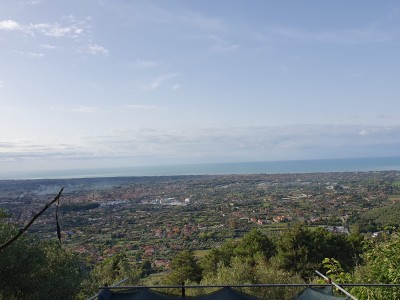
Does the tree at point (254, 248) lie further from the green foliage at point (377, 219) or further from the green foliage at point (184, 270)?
the green foliage at point (377, 219)

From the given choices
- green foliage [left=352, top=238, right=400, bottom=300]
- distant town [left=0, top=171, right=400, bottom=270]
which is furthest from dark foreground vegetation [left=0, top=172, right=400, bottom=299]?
distant town [left=0, top=171, right=400, bottom=270]

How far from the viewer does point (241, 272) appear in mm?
13305

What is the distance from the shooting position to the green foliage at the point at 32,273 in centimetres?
778

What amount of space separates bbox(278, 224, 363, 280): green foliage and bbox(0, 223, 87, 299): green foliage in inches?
467

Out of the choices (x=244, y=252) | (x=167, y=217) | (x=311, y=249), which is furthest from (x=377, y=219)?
(x=167, y=217)

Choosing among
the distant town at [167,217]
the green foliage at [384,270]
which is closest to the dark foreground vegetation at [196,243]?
the green foliage at [384,270]

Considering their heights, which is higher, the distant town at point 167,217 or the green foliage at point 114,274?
the green foliage at point 114,274

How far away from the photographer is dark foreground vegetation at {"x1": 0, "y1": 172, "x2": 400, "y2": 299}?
8.02 m

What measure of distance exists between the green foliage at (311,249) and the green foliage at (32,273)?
11.9 metres

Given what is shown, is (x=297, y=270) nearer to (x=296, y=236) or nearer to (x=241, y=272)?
(x=296, y=236)

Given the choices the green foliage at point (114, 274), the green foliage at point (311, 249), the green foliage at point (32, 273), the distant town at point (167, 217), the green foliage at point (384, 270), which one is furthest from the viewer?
the distant town at point (167, 217)

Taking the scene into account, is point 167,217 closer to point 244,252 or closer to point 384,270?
point 244,252

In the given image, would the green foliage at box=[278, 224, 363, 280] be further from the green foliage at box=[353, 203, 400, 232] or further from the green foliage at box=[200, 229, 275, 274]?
the green foliage at box=[353, 203, 400, 232]

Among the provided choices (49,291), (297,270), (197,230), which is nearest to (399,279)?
(49,291)
